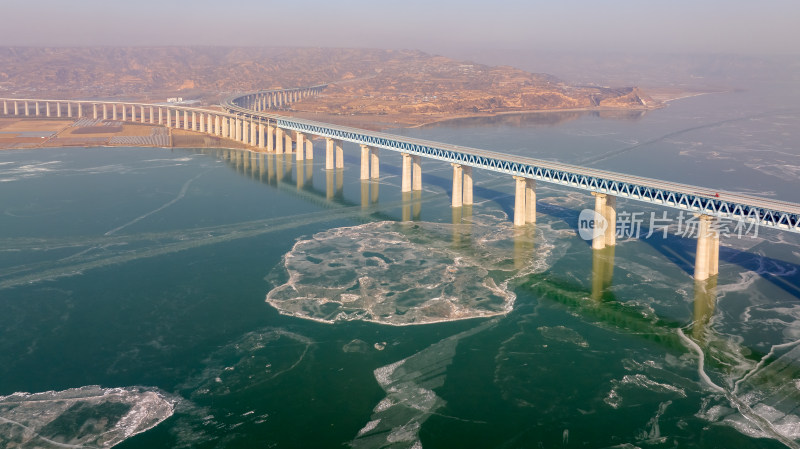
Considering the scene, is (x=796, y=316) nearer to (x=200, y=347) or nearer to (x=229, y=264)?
(x=200, y=347)

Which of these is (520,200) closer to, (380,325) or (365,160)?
(380,325)

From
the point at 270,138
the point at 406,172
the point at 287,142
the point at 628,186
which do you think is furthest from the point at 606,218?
the point at 270,138

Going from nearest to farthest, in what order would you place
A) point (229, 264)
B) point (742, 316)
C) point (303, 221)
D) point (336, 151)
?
point (742, 316)
point (229, 264)
point (303, 221)
point (336, 151)

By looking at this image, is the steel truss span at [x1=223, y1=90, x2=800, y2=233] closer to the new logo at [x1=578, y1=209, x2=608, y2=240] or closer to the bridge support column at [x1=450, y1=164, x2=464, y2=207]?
the bridge support column at [x1=450, y1=164, x2=464, y2=207]

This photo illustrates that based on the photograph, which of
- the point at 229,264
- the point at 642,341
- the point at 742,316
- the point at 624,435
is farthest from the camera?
the point at 229,264

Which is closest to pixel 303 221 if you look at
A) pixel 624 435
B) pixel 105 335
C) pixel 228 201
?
pixel 228 201

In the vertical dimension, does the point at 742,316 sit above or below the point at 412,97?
below

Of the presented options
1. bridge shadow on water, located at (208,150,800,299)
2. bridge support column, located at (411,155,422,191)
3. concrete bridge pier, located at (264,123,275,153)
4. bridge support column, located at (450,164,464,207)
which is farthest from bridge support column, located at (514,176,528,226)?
concrete bridge pier, located at (264,123,275,153)
